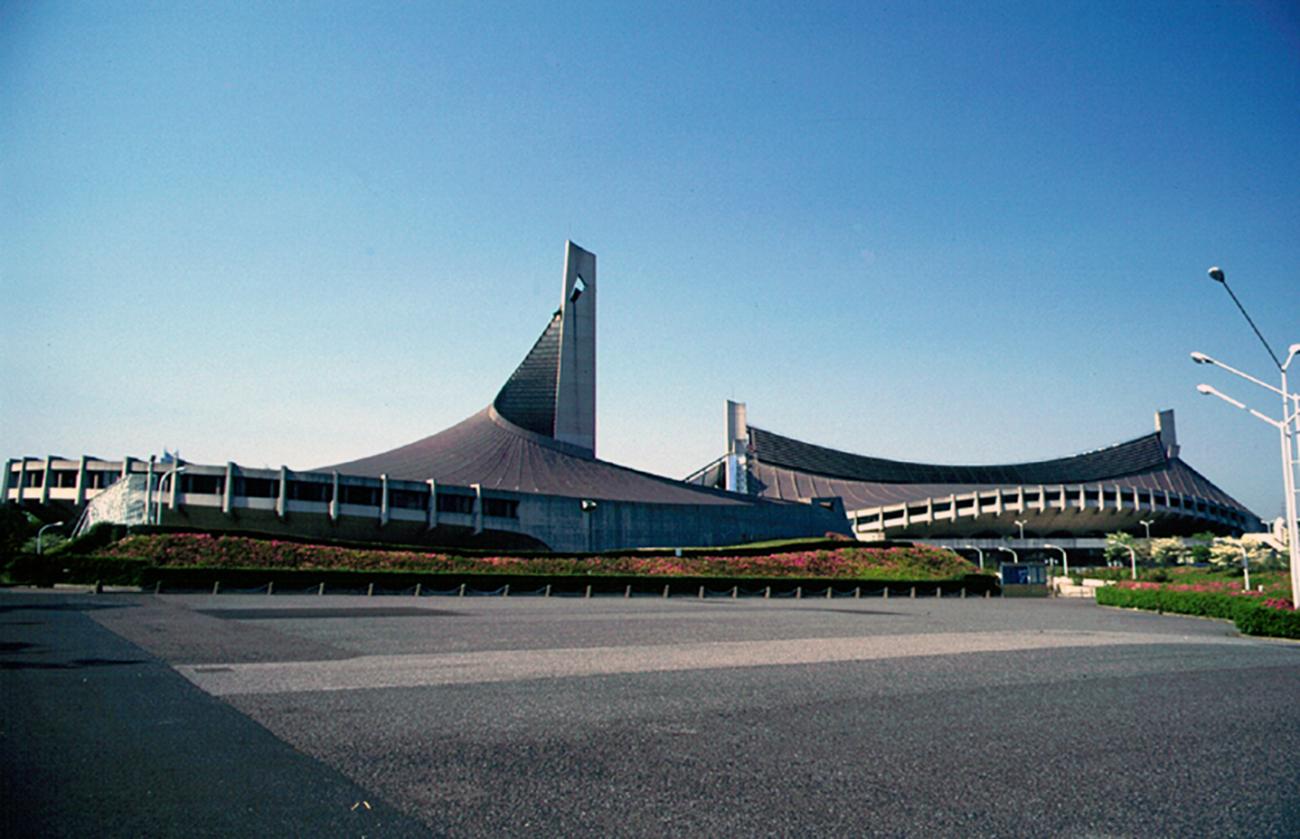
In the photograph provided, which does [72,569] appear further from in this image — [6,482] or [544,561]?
[6,482]

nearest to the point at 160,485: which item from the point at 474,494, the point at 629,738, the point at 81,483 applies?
the point at 474,494

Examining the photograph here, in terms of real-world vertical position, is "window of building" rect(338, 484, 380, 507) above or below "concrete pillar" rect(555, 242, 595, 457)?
below

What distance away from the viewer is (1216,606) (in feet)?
82.9

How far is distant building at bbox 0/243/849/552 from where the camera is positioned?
137 ft

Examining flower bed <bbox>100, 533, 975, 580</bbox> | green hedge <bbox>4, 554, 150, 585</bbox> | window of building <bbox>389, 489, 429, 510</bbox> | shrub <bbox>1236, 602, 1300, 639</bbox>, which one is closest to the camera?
shrub <bbox>1236, 602, 1300, 639</bbox>

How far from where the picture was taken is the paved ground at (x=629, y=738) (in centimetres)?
452

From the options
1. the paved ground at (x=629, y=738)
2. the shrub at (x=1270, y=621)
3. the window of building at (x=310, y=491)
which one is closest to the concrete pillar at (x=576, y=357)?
the window of building at (x=310, y=491)

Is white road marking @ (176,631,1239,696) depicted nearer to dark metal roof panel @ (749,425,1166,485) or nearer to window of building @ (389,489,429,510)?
window of building @ (389,489,429,510)

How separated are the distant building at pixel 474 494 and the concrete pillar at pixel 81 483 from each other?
0.09m

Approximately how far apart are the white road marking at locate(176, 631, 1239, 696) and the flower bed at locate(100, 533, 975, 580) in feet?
64.1

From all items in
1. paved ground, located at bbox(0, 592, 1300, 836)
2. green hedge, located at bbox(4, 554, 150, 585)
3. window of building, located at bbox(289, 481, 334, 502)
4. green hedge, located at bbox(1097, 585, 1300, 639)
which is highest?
window of building, located at bbox(289, 481, 334, 502)

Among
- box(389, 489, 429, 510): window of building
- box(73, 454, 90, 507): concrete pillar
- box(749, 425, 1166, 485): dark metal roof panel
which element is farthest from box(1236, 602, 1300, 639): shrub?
box(749, 425, 1166, 485): dark metal roof panel

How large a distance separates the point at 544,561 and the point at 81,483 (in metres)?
36.2

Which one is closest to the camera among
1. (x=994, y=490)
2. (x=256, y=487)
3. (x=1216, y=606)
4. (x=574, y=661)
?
(x=574, y=661)
